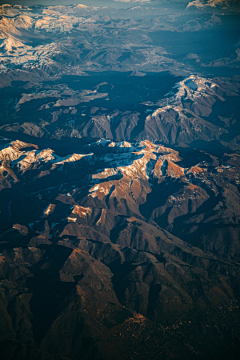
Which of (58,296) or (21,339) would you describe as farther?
(58,296)

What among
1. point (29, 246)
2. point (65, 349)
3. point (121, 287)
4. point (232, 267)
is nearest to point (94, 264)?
point (121, 287)

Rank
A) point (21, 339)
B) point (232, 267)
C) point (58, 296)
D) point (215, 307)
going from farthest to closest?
1. point (232, 267)
2. point (215, 307)
3. point (58, 296)
4. point (21, 339)

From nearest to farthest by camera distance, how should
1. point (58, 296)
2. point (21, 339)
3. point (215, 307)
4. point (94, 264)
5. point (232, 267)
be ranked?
point (21, 339)
point (58, 296)
point (215, 307)
point (94, 264)
point (232, 267)

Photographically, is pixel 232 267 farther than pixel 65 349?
Yes

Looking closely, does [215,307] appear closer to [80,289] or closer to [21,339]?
[80,289]

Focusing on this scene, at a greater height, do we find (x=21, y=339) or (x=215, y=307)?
(x=21, y=339)

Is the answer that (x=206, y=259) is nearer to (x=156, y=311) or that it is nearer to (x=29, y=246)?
(x=156, y=311)

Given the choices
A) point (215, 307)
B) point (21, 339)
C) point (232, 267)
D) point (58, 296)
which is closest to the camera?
point (21, 339)

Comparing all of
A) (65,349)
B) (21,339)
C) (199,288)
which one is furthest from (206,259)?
(21,339)

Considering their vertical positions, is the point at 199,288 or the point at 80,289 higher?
the point at 80,289
